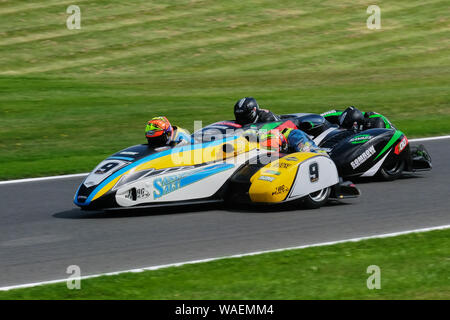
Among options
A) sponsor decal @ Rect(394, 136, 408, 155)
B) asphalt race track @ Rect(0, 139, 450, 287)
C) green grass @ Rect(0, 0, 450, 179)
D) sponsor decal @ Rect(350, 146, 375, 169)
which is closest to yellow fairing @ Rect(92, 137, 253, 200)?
asphalt race track @ Rect(0, 139, 450, 287)

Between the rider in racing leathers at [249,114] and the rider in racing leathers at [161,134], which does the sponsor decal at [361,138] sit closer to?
the rider in racing leathers at [249,114]

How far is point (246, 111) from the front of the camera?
11906 mm

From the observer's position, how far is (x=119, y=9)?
33.3m

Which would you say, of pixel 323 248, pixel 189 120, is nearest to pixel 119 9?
pixel 189 120

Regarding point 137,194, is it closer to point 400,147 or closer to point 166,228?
point 166,228

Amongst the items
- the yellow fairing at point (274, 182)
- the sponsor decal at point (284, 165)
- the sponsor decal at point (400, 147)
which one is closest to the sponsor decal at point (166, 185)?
the yellow fairing at point (274, 182)

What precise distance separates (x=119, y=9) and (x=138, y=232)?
25.3 m

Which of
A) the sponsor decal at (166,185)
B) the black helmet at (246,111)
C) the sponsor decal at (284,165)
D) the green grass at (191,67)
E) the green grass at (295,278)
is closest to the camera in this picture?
the green grass at (295,278)

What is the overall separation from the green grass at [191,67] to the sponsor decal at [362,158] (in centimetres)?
459

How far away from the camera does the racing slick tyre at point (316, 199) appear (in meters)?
10.4

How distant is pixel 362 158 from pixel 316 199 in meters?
1.87

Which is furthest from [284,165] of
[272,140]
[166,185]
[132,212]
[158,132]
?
[132,212]

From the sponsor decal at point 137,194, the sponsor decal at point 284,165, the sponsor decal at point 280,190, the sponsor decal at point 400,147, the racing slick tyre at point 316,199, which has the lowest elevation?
the racing slick tyre at point 316,199
